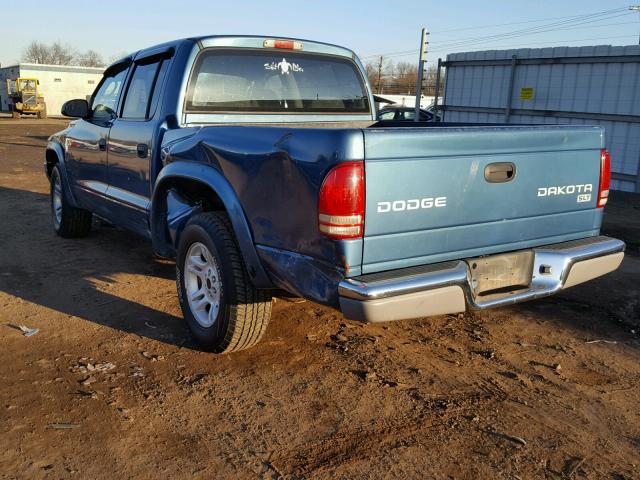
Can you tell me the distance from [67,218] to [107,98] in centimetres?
169

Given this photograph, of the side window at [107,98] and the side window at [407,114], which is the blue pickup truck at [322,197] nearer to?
the side window at [107,98]

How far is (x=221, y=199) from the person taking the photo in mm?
3496

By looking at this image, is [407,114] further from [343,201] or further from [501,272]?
[343,201]

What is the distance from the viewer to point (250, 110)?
4.53 metres

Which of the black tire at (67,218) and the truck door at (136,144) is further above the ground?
the truck door at (136,144)

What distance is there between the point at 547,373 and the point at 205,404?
6.76ft

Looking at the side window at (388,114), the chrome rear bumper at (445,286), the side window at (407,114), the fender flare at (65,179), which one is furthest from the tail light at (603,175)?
the side window at (407,114)

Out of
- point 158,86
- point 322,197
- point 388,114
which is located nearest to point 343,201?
point 322,197

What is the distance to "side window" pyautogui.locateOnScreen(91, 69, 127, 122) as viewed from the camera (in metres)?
5.35

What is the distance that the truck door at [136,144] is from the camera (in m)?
4.45

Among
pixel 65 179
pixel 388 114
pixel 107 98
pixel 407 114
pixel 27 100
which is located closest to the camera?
pixel 107 98

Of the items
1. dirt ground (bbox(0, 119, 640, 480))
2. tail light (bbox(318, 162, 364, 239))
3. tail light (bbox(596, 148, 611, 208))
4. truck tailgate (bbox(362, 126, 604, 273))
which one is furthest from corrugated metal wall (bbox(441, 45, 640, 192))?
tail light (bbox(318, 162, 364, 239))

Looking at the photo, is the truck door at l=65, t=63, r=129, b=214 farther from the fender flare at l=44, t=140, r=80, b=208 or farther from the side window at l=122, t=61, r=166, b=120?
the side window at l=122, t=61, r=166, b=120

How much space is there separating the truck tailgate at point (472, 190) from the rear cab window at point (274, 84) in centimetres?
188
